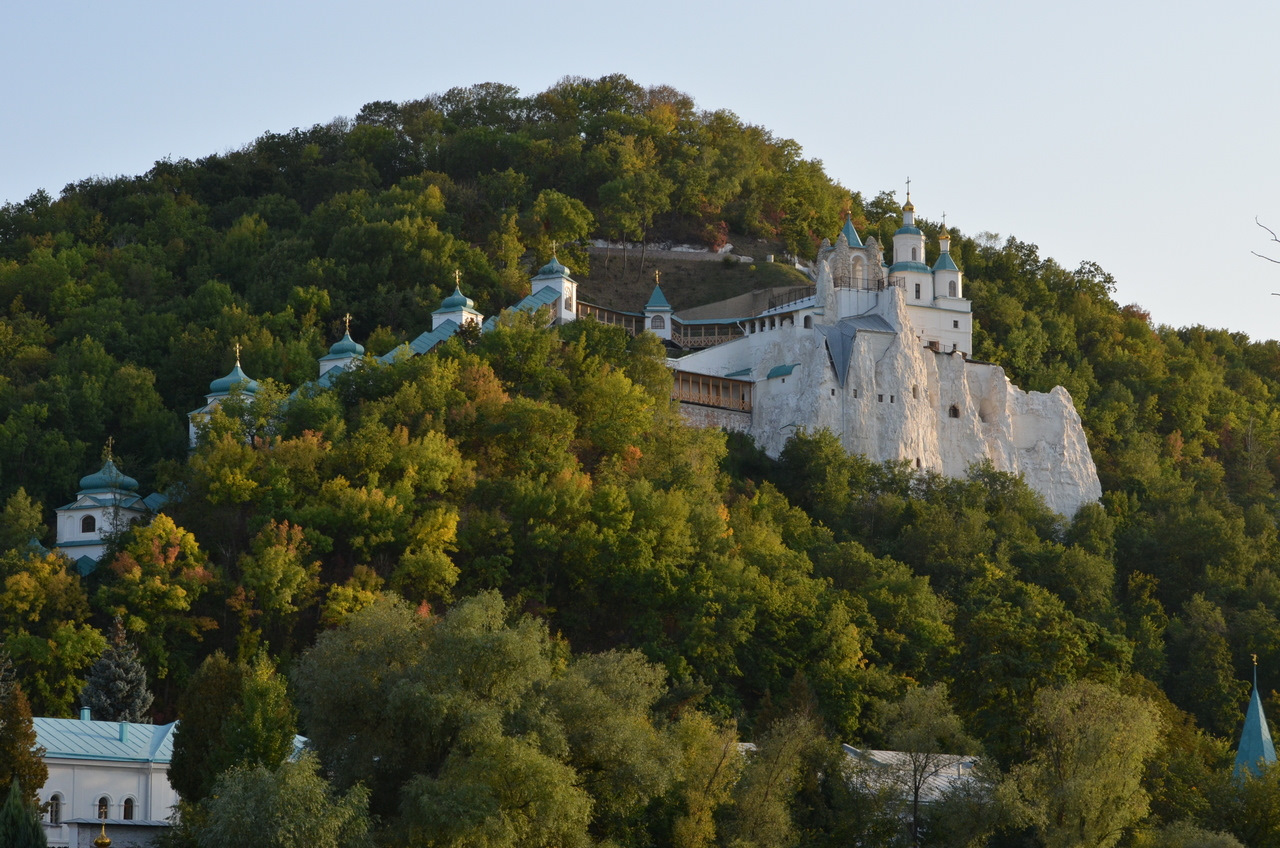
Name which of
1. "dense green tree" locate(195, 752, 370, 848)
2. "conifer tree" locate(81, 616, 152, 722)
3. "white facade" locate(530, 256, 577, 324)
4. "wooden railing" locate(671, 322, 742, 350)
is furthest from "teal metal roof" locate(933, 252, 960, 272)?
"dense green tree" locate(195, 752, 370, 848)

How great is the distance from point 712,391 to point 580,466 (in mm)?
10808

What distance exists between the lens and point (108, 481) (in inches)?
2435

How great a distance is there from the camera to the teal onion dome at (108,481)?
61.8m

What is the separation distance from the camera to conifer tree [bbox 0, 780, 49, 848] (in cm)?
3691

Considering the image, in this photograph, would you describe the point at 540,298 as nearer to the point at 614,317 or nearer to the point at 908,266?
the point at 614,317

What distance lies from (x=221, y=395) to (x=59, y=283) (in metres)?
18.1

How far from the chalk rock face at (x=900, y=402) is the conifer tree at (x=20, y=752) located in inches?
1367

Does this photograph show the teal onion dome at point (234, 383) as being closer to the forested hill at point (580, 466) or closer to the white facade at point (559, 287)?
the forested hill at point (580, 466)

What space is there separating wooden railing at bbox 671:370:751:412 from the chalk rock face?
0.46 m

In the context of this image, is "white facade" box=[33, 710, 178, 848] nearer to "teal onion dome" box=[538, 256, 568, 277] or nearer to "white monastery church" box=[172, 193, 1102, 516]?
"white monastery church" box=[172, 193, 1102, 516]

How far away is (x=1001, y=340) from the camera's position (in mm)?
83188

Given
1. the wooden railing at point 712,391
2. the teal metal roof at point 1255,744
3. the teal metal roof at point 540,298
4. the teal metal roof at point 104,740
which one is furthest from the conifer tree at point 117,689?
the teal metal roof at point 1255,744

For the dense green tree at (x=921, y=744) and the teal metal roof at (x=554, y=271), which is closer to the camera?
the dense green tree at (x=921, y=744)

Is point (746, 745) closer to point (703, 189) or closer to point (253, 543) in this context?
point (253, 543)
